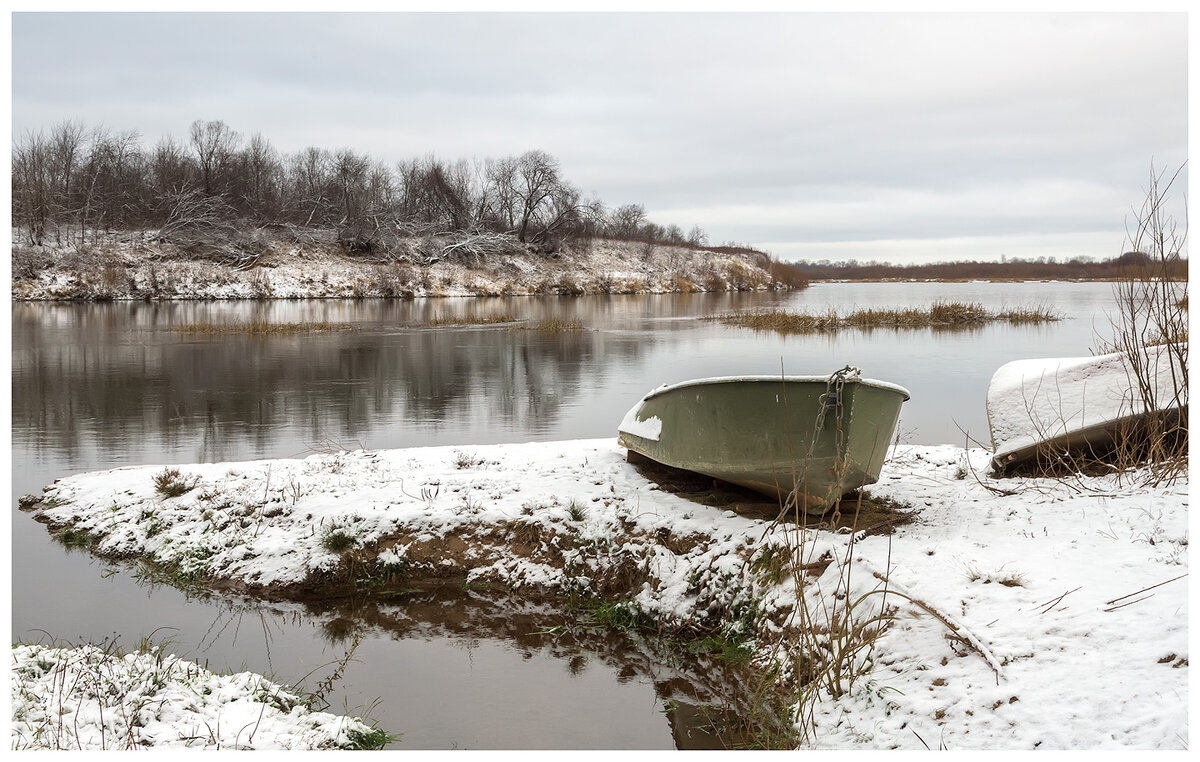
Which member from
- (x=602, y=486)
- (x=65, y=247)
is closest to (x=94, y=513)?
(x=602, y=486)

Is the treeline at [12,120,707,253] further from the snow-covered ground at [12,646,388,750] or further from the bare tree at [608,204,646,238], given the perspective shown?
the snow-covered ground at [12,646,388,750]

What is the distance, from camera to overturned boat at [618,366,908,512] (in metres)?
6.05

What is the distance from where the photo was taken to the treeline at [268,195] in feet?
181

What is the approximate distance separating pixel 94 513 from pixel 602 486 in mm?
4880

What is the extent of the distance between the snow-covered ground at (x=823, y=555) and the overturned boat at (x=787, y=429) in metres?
0.42

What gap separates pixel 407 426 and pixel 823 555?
28.0 ft

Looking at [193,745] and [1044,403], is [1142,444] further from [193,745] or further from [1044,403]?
[193,745]

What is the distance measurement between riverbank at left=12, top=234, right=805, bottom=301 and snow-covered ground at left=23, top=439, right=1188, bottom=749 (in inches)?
1791

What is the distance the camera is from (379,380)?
17.9 m

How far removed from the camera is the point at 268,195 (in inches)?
2571

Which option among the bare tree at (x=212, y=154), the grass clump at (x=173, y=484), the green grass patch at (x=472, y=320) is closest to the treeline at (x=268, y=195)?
the bare tree at (x=212, y=154)

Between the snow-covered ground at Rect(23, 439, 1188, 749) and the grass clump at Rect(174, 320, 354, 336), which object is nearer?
the snow-covered ground at Rect(23, 439, 1188, 749)

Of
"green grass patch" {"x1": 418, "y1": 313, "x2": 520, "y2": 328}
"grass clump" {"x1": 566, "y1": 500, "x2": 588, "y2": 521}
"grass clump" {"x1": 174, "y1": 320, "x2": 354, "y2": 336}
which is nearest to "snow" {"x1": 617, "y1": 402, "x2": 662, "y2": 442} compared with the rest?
"grass clump" {"x1": 566, "y1": 500, "x2": 588, "y2": 521}

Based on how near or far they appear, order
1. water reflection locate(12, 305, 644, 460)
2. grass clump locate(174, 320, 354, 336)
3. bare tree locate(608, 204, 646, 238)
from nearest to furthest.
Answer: water reflection locate(12, 305, 644, 460) < grass clump locate(174, 320, 354, 336) < bare tree locate(608, 204, 646, 238)
